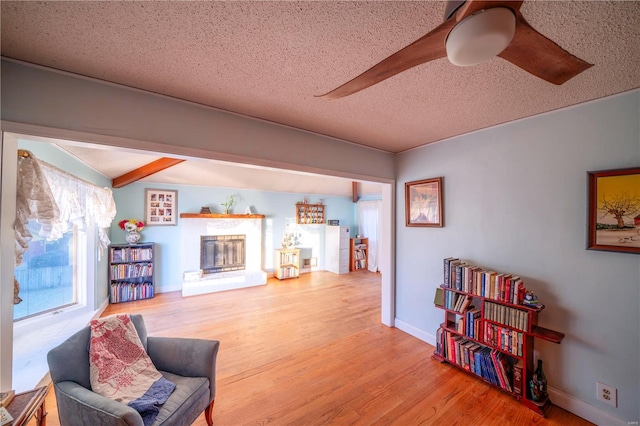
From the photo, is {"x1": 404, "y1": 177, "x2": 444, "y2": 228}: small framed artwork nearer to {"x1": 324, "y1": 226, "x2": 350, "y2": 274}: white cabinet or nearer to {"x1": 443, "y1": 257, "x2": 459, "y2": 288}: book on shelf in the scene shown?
{"x1": 443, "y1": 257, "x2": 459, "y2": 288}: book on shelf

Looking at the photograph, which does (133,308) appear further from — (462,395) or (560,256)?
(560,256)

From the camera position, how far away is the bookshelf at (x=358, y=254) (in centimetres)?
659

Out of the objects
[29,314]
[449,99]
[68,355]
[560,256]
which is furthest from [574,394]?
[29,314]

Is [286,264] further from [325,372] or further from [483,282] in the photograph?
[483,282]

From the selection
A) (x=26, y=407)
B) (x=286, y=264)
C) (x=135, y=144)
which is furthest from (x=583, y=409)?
(x=286, y=264)

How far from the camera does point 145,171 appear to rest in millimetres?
3639

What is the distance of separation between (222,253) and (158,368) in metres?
3.70

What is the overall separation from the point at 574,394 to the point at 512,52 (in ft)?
8.16

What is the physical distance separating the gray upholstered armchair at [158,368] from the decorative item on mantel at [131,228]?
3.08m

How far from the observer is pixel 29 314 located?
264cm

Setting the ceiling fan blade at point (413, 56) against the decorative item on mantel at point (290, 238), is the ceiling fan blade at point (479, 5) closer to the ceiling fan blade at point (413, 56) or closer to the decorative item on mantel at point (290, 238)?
the ceiling fan blade at point (413, 56)

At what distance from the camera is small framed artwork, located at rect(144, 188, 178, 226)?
175 inches

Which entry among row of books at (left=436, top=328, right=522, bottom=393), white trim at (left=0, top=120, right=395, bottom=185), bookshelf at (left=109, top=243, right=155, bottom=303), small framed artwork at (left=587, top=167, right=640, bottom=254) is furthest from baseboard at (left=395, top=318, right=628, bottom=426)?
bookshelf at (left=109, top=243, right=155, bottom=303)

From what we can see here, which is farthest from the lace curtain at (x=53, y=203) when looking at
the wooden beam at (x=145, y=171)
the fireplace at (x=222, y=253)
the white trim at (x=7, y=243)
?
the fireplace at (x=222, y=253)
